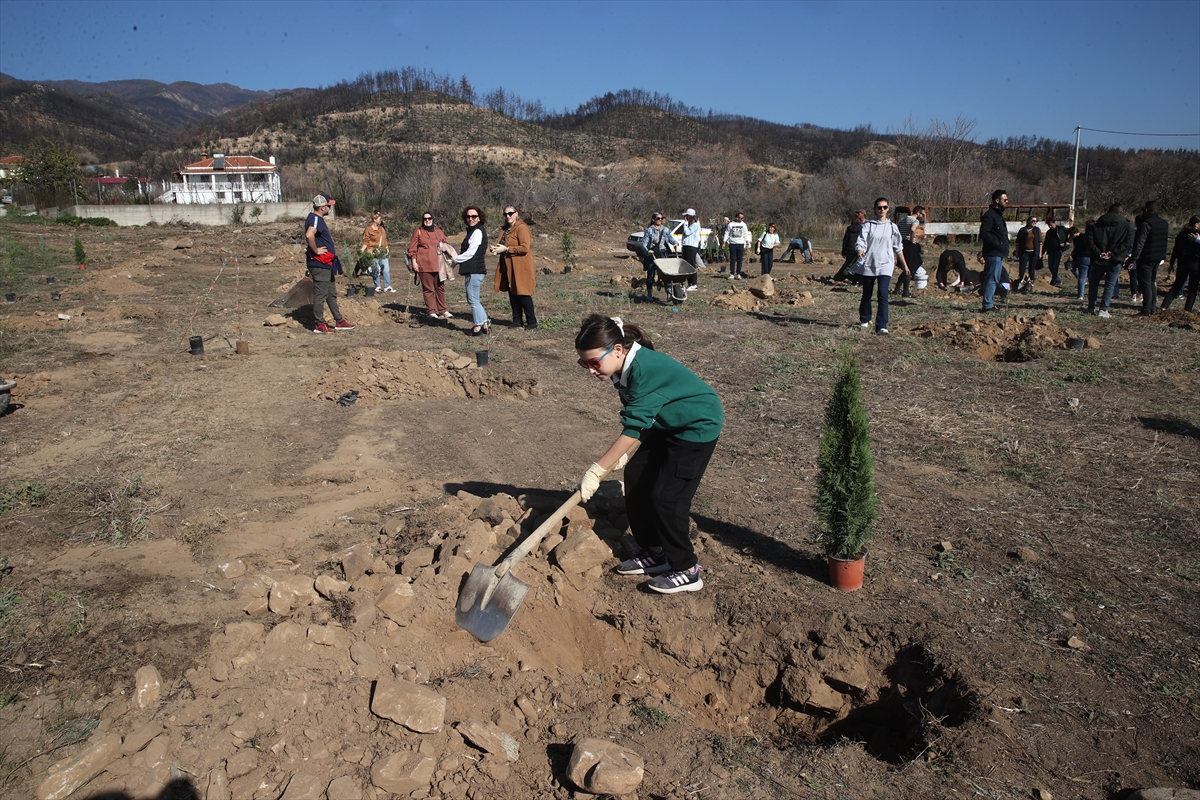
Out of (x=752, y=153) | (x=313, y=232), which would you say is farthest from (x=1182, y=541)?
(x=752, y=153)

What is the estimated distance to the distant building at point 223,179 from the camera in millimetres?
57375

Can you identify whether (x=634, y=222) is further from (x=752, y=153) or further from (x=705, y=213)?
(x=752, y=153)

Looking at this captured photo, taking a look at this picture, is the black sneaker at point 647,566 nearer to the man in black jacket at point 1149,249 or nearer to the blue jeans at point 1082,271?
the man in black jacket at point 1149,249

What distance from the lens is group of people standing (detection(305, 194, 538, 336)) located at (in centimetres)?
998

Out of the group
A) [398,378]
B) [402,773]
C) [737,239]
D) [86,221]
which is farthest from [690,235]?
[86,221]

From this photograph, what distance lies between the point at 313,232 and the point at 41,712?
7921mm

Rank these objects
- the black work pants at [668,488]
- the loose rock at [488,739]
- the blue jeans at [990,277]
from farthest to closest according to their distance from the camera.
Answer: the blue jeans at [990,277] → the black work pants at [668,488] → the loose rock at [488,739]

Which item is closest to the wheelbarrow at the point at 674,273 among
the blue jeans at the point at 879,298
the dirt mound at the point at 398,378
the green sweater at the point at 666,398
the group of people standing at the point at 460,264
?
the group of people standing at the point at 460,264

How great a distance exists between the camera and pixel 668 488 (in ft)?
12.2

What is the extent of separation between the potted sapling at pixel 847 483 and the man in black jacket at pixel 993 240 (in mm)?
7848

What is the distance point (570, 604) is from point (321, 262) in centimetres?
775

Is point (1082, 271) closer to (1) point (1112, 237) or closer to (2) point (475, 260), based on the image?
(1) point (1112, 237)

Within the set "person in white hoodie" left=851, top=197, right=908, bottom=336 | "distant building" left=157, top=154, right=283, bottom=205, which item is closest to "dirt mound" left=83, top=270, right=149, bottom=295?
"person in white hoodie" left=851, top=197, right=908, bottom=336

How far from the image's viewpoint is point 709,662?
359 cm
